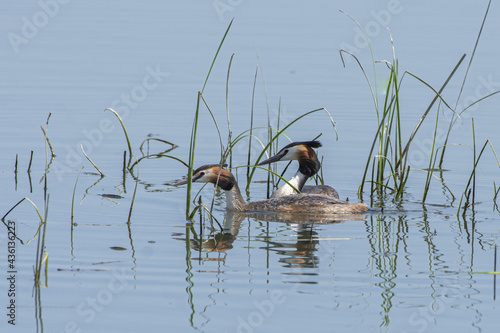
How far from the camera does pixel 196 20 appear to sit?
2105 cm

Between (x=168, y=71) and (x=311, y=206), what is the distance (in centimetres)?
755

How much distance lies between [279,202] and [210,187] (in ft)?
5.66

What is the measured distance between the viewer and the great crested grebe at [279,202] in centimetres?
961

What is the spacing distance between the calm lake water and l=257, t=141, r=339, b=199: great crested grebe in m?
0.51

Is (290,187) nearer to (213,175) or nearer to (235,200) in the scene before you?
(235,200)

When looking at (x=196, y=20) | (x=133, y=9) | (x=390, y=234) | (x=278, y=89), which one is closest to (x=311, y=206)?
(x=390, y=234)

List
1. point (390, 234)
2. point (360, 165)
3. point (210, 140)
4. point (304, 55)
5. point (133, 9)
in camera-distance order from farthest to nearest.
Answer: point (133, 9)
point (304, 55)
point (210, 140)
point (360, 165)
point (390, 234)

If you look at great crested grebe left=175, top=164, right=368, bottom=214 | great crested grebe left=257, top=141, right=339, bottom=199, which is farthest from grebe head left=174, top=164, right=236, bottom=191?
great crested grebe left=257, top=141, right=339, bottom=199

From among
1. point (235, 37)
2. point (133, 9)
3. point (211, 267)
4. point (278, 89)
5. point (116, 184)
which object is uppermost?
point (133, 9)

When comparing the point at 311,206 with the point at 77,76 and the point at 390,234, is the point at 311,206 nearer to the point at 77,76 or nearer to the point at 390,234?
the point at 390,234

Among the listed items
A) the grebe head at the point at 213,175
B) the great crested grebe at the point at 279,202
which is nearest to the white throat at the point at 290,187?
the great crested grebe at the point at 279,202

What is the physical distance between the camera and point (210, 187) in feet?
Result: 37.1

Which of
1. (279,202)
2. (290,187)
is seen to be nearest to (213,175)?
(279,202)

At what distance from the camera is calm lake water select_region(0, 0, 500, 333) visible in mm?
6617
